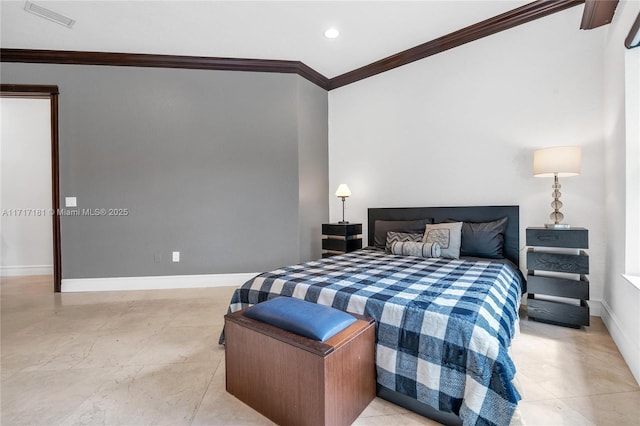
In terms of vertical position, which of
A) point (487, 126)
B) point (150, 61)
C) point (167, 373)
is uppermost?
point (150, 61)

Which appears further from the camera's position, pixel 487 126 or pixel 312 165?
pixel 312 165

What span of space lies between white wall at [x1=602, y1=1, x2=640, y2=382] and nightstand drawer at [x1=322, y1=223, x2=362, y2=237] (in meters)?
2.33

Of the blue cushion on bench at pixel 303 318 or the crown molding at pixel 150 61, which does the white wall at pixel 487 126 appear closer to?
the crown molding at pixel 150 61

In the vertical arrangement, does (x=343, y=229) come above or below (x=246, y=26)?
below

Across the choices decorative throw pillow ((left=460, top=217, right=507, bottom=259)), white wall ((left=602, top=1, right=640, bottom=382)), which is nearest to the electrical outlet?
decorative throw pillow ((left=460, top=217, right=507, bottom=259))

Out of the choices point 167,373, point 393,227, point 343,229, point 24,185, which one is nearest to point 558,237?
point 393,227

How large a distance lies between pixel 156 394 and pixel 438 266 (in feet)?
6.87

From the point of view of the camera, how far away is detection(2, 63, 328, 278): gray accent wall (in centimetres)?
359

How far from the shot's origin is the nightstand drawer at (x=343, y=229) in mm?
3661

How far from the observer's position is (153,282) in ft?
12.1

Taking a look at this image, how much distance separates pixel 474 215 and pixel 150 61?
419 centimetres

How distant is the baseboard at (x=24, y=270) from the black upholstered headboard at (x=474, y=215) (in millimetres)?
5229

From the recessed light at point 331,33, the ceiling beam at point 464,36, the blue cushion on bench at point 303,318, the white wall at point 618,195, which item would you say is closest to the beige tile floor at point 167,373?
the white wall at point 618,195

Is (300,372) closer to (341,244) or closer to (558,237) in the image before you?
(558,237)
